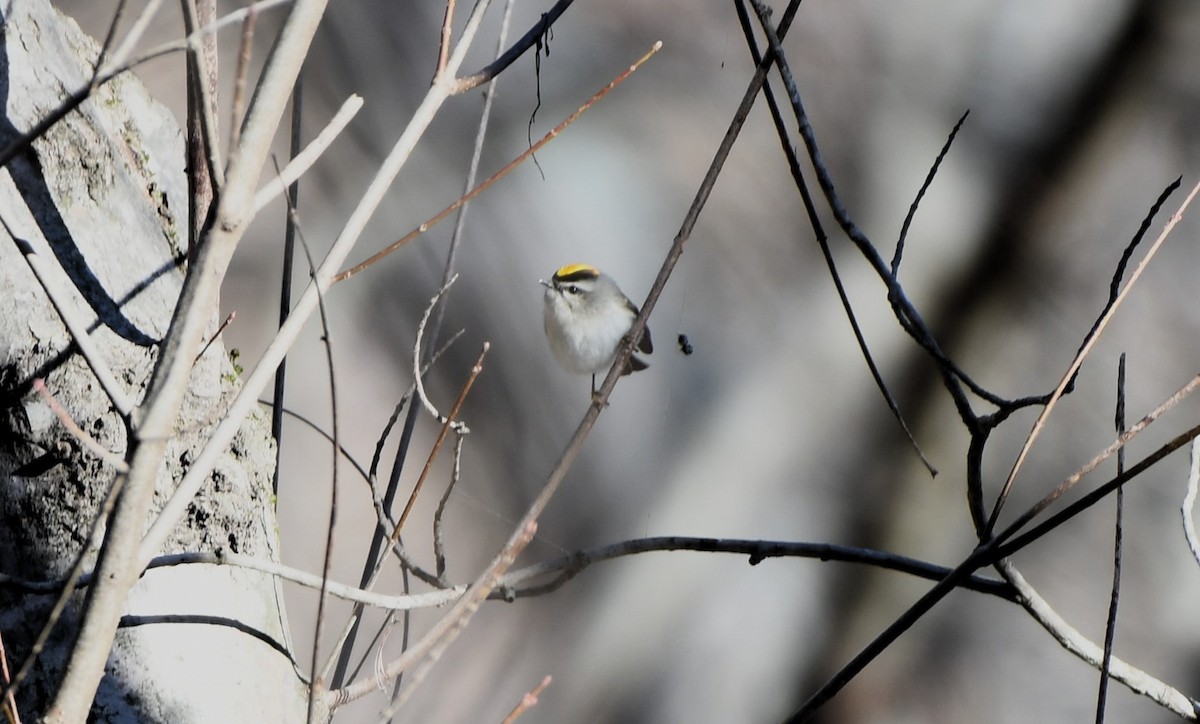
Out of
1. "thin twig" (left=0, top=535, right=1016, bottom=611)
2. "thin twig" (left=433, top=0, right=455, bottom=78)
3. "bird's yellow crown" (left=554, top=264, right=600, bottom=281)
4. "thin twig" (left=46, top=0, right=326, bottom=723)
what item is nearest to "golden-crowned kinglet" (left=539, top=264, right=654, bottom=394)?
"bird's yellow crown" (left=554, top=264, right=600, bottom=281)

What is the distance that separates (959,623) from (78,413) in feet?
3.45

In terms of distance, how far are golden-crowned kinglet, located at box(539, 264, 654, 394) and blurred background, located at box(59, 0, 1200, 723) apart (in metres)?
0.08

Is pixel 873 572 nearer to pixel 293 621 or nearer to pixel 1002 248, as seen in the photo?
pixel 1002 248

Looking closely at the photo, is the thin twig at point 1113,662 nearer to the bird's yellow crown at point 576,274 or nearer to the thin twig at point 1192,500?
the thin twig at point 1192,500

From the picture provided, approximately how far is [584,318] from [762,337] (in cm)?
27

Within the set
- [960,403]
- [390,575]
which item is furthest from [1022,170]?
[390,575]

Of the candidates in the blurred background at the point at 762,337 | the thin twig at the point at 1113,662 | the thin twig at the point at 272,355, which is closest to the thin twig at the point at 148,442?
the thin twig at the point at 272,355

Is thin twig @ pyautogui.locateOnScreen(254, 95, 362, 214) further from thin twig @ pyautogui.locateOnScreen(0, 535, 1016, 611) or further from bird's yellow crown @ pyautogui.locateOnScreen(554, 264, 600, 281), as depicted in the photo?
bird's yellow crown @ pyautogui.locateOnScreen(554, 264, 600, 281)

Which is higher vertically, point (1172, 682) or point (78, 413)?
point (1172, 682)

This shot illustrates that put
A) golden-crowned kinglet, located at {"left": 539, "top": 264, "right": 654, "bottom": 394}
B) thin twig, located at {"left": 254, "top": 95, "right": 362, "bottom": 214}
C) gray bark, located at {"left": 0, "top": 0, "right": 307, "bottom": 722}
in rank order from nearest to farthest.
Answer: thin twig, located at {"left": 254, "top": 95, "right": 362, "bottom": 214}, gray bark, located at {"left": 0, "top": 0, "right": 307, "bottom": 722}, golden-crowned kinglet, located at {"left": 539, "top": 264, "right": 654, "bottom": 394}

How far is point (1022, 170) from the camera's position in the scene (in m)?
1.07

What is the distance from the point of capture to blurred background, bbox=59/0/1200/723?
1039 millimetres

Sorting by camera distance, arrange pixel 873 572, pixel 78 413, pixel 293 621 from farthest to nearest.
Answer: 1. pixel 873 572
2. pixel 293 621
3. pixel 78 413

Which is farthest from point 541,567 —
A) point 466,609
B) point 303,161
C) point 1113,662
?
point 1113,662
